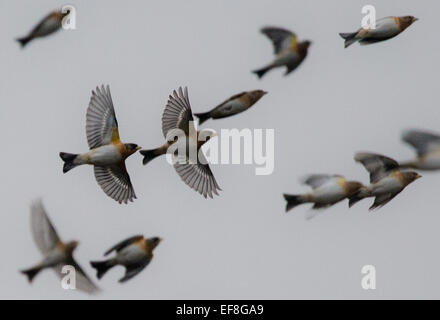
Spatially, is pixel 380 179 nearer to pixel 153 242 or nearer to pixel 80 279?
pixel 153 242

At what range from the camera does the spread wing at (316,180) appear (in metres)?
12.3

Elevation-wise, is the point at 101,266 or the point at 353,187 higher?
the point at 353,187

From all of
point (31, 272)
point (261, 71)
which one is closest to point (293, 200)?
point (261, 71)

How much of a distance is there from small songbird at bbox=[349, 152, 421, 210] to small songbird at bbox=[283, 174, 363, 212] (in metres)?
0.09

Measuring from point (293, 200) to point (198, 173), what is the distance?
1397 millimetres

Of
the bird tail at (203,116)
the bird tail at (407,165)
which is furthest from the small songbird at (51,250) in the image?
the bird tail at (407,165)

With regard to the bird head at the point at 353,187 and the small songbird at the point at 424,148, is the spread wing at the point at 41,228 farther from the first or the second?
the small songbird at the point at 424,148

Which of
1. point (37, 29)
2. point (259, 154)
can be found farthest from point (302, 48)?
point (259, 154)

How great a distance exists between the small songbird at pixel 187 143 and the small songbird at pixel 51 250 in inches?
57.4

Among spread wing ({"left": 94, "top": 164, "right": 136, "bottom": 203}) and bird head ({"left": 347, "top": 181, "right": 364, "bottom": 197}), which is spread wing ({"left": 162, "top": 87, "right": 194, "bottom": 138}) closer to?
spread wing ({"left": 94, "top": 164, "right": 136, "bottom": 203})

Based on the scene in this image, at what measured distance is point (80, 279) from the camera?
A: 11867 millimetres

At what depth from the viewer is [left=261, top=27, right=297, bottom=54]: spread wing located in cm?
1278
